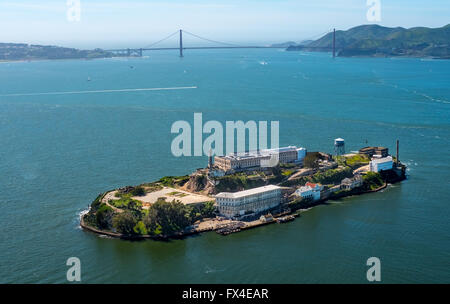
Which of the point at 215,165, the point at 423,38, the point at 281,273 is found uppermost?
the point at 423,38

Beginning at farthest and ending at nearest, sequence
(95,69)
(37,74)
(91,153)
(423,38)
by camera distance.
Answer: (423,38)
(95,69)
(37,74)
(91,153)

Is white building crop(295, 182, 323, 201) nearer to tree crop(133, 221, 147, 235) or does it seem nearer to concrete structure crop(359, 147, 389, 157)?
concrete structure crop(359, 147, 389, 157)

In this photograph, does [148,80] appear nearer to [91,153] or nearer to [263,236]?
[91,153]

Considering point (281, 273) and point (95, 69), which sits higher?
point (95, 69)

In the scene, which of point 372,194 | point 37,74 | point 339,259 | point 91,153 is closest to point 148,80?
point 37,74

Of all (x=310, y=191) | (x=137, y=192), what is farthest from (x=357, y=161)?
(x=137, y=192)
